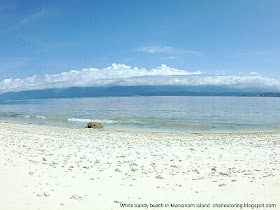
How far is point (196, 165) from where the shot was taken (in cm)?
1439

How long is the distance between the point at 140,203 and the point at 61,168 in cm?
510

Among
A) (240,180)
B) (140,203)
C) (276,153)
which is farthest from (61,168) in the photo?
(276,153)

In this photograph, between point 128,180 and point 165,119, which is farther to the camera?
point 165,119

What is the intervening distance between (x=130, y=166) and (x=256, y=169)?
5.69 metres

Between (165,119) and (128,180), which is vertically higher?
(128,180)

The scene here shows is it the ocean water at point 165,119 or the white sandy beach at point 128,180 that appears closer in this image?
the white sandy beach at point 128,180

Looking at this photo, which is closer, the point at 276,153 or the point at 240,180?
the point at 240,180

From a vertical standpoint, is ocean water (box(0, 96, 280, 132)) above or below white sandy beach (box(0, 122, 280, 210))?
below

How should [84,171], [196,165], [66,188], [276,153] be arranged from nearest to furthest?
[66,188]
[84,171]
[196,165]
[276,153]

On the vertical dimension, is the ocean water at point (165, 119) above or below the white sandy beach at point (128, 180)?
below

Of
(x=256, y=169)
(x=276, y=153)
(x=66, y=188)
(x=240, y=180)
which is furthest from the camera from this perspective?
(x=276, y=153)

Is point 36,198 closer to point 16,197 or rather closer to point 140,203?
point 16,197

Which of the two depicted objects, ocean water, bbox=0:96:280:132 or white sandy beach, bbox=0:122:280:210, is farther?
ocean water, bbox=0:96:280:132

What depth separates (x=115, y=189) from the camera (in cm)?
1005
